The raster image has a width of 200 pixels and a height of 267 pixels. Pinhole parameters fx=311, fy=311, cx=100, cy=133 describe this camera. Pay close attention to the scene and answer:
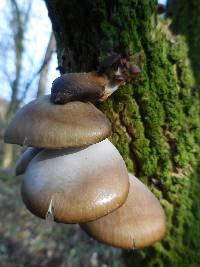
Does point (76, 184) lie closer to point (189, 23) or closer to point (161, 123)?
point (161, 123)

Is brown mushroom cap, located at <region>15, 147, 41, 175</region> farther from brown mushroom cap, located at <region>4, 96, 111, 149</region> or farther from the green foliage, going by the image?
the green foliage

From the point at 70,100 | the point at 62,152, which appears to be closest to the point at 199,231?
the point at 62,152

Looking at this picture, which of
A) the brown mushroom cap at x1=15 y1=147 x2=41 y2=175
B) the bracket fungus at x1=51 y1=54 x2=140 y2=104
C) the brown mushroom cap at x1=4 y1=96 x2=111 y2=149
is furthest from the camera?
the brown mushroom cap at x1=15 y1=147 x2=41 y2=175

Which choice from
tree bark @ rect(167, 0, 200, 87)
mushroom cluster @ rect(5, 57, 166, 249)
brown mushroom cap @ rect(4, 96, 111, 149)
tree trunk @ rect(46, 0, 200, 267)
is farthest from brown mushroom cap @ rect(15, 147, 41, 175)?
tree bark @ rect(167, 0, 200, 87)

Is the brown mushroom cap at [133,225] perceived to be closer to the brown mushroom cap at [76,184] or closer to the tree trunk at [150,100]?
the brown mushroom cap at [76,184]

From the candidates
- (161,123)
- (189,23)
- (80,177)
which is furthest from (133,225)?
(189,23)

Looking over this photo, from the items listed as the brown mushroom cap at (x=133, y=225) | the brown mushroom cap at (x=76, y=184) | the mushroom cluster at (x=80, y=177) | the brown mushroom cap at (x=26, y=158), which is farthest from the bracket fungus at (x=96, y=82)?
the brown mushroom cap at (x=133, y=225)

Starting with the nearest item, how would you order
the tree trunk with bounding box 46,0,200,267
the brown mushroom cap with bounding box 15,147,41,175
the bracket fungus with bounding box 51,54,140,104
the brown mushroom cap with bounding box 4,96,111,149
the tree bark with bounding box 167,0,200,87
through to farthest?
1. the brown mushroom cap with bounding box 4,96,111,149
2. the bracket fungus with bounding box 51,54,140,104
3. the tree trunk with bounding box 46,0,200,267
4. the brown mushroom cap with bounding box 15,147,41,175
5. the tree bark with bounding box 167,0,200,87
